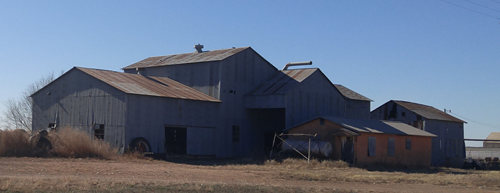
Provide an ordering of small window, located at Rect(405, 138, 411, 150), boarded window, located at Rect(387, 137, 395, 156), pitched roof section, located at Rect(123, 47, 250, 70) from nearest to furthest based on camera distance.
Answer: boarded window, located at Rect(387, 137, 395, 156)
small window, located at Rect(405, 138, 411, 150)
pitched roof section, located at Rect(123, 47, 250, 70)

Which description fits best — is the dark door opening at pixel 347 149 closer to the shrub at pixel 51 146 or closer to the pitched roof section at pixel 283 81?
the pitched roof section at pixel 283 81

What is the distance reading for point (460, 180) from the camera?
29.3 m

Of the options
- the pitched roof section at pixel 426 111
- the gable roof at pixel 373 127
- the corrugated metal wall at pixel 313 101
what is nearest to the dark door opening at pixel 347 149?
the gable roof at pixel 373 127

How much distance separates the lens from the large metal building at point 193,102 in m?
40.4

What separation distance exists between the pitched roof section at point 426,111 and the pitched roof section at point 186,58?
66.3 ft

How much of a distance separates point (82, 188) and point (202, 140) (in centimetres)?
2395

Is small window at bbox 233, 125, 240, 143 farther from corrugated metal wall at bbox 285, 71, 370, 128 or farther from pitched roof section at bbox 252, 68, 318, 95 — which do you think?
corrugated metal wall at bbox 285, 71, 370, 128

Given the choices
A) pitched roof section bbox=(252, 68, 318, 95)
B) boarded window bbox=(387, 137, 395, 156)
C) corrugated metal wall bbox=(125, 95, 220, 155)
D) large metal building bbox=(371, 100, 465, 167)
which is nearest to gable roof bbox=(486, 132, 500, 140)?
large metal building bbox=(371, 100, 465, 167)

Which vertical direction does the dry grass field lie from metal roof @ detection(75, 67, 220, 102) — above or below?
below

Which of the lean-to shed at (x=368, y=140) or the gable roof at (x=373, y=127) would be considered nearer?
the lean-to shed at (x=368, y=140)

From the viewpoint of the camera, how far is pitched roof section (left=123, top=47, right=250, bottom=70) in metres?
47.5

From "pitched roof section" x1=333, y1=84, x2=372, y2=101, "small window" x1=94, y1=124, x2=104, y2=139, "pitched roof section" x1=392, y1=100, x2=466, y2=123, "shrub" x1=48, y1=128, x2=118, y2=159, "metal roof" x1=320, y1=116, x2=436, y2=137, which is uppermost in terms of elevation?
"pitched roof section" x1=333, y1=84, x2=372, y2=101

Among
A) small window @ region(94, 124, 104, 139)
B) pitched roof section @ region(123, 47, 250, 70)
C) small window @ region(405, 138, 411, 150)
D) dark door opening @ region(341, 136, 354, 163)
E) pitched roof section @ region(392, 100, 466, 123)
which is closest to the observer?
dark door opening @ region(341, 136, 354, 163)

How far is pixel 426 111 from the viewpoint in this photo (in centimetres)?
6175
